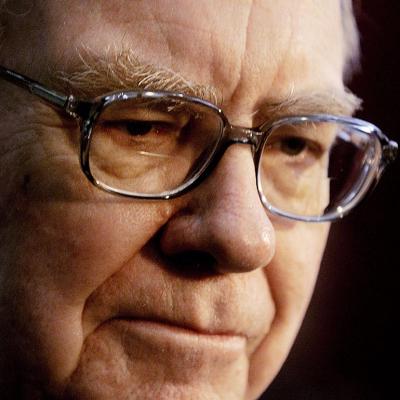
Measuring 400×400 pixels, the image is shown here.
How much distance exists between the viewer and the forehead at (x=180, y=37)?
3.41 ft

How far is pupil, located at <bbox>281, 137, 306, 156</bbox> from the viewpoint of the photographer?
1.29 meters

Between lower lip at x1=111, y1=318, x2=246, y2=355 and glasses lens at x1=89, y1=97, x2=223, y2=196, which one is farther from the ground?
glasses lens at x1=89, y1=97, x2=223, y2=196

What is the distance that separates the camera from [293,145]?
1305 millimetres

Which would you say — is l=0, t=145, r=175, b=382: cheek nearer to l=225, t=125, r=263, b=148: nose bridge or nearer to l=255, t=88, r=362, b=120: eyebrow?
l=225, t=125, r=263, b=148: nose bridge

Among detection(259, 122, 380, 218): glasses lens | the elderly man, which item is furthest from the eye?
the elderly man

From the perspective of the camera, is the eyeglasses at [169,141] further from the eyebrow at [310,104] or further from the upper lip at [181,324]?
the upper lip at [181,324]

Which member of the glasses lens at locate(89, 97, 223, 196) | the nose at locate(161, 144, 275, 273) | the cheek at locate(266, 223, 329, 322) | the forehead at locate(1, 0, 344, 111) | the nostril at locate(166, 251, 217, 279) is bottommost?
the cheek at locate(266, 223, 329, 322)

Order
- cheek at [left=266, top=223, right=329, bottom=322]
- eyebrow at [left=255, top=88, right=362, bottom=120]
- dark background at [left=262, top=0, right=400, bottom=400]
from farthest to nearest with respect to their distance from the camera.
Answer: dark background at [left=262, top=0, right=400, bottom=400]
cheek at [left=266, top=223, right=329, bottom=322]
eyebrow at [left=255, top=88, right=362, bottom=120]

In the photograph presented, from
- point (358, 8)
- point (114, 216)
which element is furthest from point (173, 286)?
point (358, 8)

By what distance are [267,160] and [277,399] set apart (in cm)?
97

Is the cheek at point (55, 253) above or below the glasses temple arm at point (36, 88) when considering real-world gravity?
below

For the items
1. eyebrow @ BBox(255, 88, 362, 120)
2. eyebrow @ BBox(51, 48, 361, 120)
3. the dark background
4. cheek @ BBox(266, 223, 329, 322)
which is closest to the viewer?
eyebrow @ BBox(51, 48, 361, 120)

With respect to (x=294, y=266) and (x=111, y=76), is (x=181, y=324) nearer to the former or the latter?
(x=294, y=266)

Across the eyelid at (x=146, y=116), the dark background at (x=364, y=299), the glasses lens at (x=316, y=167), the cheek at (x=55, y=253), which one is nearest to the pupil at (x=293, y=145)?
the glasses lens at (x=316, y=167)
